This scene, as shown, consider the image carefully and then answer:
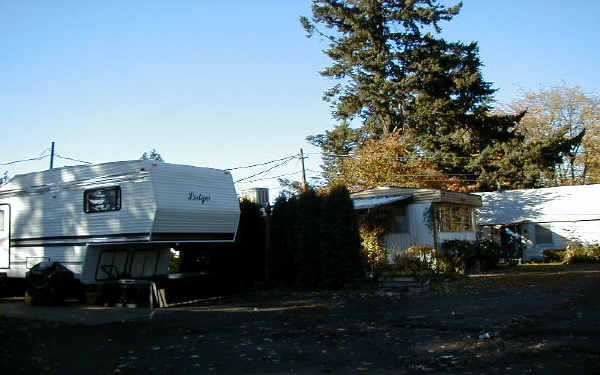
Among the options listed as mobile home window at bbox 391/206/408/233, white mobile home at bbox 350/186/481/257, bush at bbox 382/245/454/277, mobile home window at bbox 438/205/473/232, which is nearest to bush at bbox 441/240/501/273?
bush at bbox 382/245/454/277

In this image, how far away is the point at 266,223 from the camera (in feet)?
58.2

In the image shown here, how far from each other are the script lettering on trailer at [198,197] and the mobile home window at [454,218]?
1030 cm

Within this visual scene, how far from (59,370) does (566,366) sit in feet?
19.9

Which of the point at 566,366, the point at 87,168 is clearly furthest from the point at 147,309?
the point at 566,366

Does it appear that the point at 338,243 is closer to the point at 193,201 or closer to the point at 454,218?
the point at 193,201

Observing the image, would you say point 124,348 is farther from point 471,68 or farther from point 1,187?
point 471,68

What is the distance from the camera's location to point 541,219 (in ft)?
96.9

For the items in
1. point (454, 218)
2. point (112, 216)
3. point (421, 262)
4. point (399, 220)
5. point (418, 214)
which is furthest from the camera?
point (454, 218)

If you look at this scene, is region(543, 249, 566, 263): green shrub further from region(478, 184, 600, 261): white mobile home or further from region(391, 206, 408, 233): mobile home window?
region(391, 206, 408, 233): mobile home window

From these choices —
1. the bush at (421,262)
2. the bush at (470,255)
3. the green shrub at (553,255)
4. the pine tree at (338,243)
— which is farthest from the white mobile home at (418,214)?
the green shrub at (553,255)

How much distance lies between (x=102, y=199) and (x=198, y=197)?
2.38 meters

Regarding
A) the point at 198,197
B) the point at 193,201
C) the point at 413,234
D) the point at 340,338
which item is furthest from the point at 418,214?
the point at 340,338

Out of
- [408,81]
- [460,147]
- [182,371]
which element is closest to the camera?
[182,371]

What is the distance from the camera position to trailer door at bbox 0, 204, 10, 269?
1599 cm
